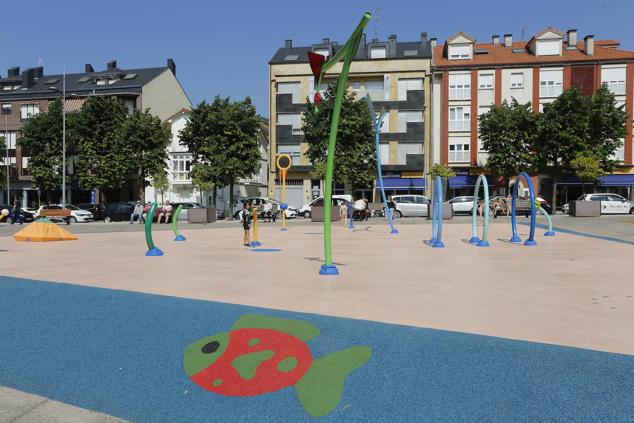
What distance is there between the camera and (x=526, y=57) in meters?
48.2

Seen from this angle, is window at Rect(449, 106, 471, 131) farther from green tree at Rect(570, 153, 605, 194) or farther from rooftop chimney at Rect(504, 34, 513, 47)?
green tree at Rect(570, 153, 605, 194)

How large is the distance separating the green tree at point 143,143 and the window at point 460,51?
27393 millimetres

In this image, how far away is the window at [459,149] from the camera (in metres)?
48.2

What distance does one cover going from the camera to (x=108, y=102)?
4525cm

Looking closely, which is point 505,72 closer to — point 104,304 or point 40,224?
point 40,224

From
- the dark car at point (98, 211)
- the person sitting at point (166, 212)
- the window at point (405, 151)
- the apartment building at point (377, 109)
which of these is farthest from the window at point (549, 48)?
the dark car at point (98, 211)

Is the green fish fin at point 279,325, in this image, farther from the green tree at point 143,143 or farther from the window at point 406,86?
the window at point 406,86

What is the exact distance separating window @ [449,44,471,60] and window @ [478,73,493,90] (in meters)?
2.65

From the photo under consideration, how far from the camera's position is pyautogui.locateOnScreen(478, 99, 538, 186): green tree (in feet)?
137

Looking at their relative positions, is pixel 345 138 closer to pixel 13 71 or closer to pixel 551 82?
pixel 551 82

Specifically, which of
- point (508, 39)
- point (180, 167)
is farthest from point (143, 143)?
point (508, 39)

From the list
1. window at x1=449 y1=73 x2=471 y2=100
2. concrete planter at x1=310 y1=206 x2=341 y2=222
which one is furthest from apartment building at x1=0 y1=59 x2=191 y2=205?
window at x1=449 y1=73 x2=471 y2=100

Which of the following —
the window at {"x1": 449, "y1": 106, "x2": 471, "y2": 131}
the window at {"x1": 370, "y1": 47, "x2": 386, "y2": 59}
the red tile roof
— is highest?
the window at {"x1": 370, "y1": 47, "x2": 386, "y2": 59}

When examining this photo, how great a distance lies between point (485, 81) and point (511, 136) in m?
8.64
